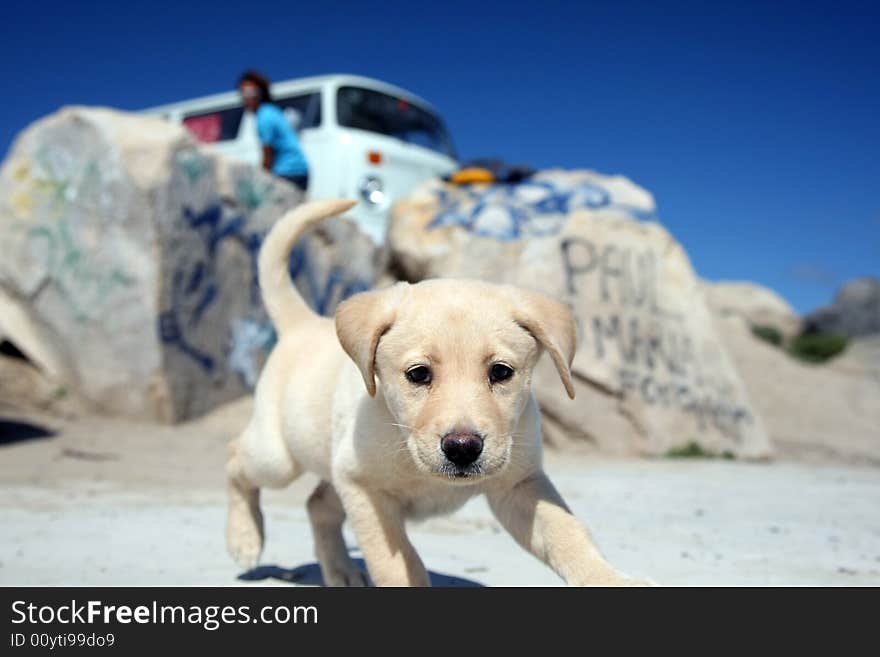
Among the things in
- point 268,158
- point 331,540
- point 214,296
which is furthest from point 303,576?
point 268,158

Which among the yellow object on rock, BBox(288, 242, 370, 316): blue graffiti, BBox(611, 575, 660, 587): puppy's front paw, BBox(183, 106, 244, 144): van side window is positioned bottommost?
BBox(611, 575, 660, 587): puppy's front paw

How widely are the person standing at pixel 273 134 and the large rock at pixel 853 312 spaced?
57.4ft

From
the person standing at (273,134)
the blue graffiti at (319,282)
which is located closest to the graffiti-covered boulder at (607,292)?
the blue graffiti at (319,282)

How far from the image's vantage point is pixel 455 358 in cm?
253

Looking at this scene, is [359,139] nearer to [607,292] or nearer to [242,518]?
[607,292]

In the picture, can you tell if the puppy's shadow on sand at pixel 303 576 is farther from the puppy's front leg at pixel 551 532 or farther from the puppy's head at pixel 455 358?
the puppy's head at pixel 455 358

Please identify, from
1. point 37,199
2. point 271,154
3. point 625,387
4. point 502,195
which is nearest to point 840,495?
point 625,387

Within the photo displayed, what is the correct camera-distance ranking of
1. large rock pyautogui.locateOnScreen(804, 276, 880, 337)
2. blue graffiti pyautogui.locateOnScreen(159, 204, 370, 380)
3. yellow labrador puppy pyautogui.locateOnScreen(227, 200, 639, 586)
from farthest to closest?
large rock pyautogui.locateOnScreen(804, 276, 880, 337)
blue graffiti pyautogui.locateOnScreen(159, 204, 370, 380)
yellow labrador puppy pyautogui.locateOnScreen(227, 200, 639, 586)

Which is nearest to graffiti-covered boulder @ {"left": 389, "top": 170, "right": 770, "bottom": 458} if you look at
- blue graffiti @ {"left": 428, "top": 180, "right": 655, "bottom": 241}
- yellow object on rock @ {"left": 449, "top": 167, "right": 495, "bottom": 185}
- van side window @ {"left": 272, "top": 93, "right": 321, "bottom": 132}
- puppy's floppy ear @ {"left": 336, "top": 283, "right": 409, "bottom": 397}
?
blue graffiti @ {"left": 428, "top": 180, "right": 655, "bottom": 241}

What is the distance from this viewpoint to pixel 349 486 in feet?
9.29

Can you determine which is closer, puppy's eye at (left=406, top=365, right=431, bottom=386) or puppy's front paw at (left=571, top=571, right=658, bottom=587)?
puppy's front paw at (left=571, top=571, right=658, bottom=587)

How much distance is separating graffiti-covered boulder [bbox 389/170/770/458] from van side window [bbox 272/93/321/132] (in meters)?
2.43

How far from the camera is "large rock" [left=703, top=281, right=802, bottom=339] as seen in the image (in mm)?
24750

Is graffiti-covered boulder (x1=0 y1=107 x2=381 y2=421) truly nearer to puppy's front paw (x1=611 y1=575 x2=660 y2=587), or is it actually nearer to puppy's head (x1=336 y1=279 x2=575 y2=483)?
puppy's head (x1=336 y1=279 x2=575 y2=483)
